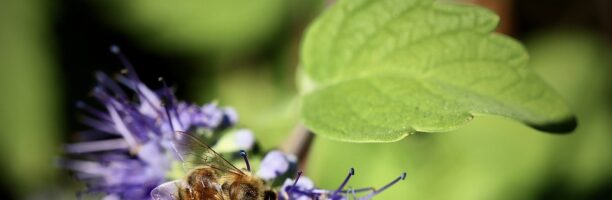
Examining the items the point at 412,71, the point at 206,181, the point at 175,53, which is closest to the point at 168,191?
the point at 206,181

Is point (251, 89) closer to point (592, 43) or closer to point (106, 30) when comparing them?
point (106, 30)

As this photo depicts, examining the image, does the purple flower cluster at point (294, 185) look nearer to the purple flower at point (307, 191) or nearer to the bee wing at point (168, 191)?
the purple flower at point (307, 191)

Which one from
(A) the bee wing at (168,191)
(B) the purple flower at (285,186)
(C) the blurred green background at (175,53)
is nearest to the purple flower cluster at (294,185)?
(B) the purple flower at (285,186)

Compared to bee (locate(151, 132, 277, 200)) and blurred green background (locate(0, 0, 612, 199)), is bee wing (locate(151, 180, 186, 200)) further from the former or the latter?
blurred green background (locate(0, 0, 612, 199))

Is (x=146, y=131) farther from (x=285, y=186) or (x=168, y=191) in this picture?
(x=285, y=186)

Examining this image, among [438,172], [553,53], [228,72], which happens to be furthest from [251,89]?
[553,53]

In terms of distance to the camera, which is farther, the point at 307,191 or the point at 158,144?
the point at 158,144
